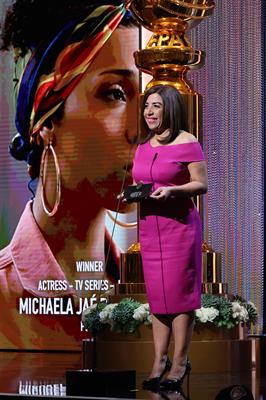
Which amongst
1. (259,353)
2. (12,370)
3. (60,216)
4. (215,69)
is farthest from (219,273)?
(60,216)

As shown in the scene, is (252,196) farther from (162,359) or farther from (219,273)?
(162,359)

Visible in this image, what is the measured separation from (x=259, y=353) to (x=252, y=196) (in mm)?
1644

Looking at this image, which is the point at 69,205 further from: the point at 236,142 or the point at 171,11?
the point at 171,11

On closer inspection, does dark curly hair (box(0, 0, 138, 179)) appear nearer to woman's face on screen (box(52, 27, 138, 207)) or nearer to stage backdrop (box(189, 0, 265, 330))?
woman's face on screen (box(52, 27, 138, 207))

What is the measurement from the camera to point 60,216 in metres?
8.04

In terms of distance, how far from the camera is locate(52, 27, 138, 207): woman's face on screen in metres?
7.77

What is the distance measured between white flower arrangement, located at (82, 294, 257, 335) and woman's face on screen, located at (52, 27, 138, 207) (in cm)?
239

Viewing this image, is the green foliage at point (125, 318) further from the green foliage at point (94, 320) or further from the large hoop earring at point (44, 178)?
the large hoop earring at point (44, 178)

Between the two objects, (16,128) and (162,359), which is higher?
(16,128)

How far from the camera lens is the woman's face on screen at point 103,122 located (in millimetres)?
7766

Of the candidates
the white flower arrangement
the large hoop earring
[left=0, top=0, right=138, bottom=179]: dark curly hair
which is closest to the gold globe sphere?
the white flower arrangement

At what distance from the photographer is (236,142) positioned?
7059 millimetres

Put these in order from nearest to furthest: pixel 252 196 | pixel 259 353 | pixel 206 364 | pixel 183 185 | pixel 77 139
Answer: pixel 183 185 < pixel 206 364 < pixel 259 353 < pixel 252 196 < pixel 77 139

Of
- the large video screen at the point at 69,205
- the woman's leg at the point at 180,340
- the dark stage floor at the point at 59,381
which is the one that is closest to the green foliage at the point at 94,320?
the dark stage floor at the point at 59,381
